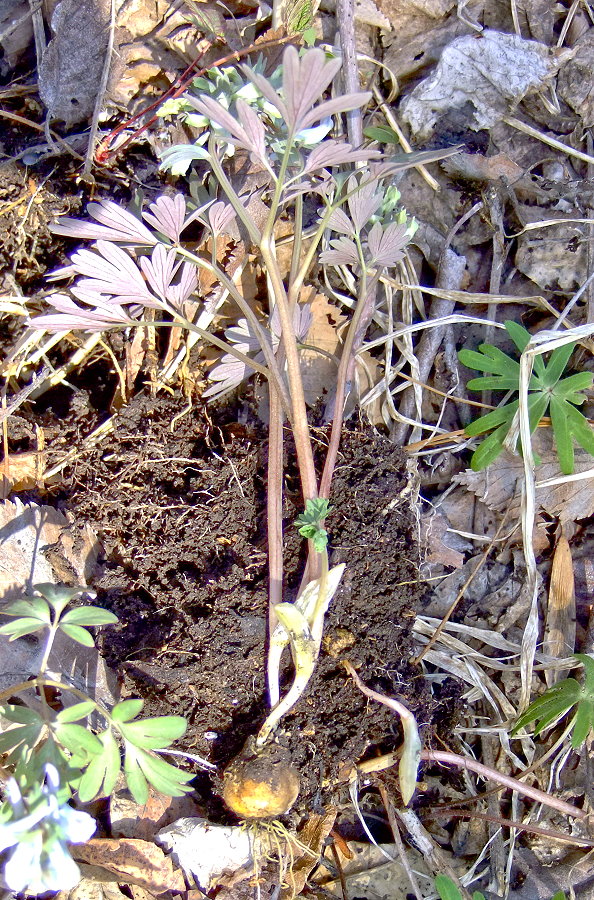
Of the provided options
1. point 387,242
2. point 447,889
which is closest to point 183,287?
point 387,242

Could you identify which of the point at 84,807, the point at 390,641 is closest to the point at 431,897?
the point at 390,641

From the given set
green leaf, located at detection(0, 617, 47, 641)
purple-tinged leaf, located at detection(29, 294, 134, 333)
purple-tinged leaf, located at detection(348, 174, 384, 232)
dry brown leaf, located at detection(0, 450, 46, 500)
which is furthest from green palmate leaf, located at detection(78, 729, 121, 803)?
purple-tinged leaf, located at detection(348, 174, 384, 232)

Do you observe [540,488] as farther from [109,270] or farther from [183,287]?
[109,270]

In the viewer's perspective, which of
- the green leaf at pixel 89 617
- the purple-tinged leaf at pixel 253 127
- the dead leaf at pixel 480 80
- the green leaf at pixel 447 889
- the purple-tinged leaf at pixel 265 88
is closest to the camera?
the purple-tinged leaf at pixel 265 88

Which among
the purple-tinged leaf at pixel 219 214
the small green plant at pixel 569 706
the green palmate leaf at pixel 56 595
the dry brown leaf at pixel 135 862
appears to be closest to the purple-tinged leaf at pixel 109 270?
the purple-tinged leaf at pixel 219 214

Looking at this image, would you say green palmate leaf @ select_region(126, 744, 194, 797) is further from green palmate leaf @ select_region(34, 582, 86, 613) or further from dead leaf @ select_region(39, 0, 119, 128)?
dead leaf @ select_region(39, 0, 119, 128)

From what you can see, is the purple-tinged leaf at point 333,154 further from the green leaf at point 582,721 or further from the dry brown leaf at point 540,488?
the green leaf at point 582,721
